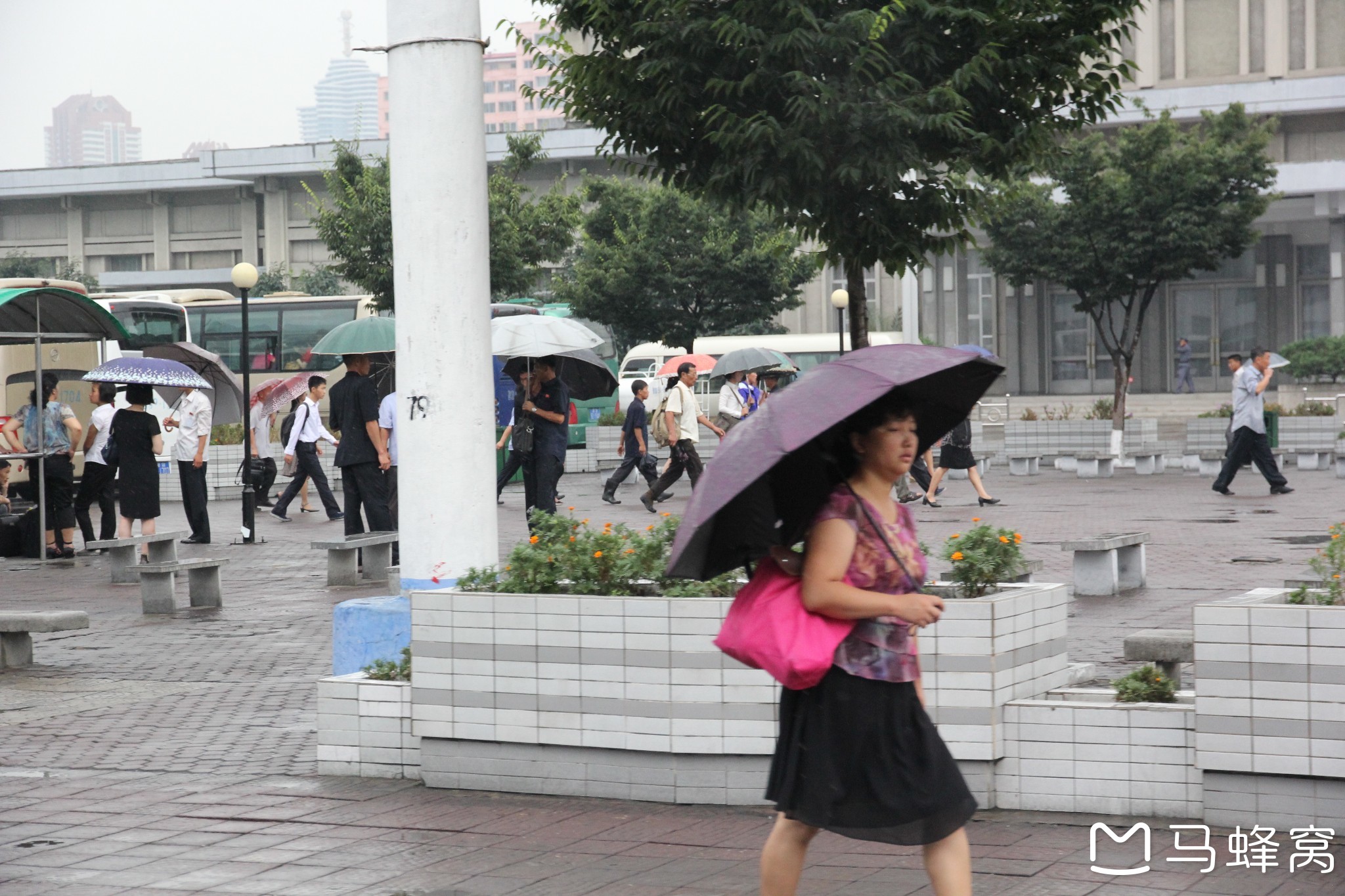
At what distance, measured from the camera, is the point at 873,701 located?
366 cm

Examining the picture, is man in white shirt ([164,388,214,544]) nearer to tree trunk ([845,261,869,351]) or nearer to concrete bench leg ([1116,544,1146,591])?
tree trunk ([845,261,869,351])

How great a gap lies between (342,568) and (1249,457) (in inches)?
465

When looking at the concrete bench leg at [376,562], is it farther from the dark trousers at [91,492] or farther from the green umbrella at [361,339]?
the dark trousers at [91,492]

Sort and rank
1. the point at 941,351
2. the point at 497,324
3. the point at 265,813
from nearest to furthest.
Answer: the point at 941,351 < the point at 265,813 < the point at 497,324

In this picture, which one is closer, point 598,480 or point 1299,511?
point 1299,511

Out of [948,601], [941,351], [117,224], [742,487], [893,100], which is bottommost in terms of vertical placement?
[948,601]

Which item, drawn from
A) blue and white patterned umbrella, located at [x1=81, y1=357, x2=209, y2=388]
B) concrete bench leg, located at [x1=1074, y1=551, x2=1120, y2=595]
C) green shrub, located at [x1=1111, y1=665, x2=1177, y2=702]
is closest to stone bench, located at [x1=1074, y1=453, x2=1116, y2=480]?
concrete bench leg, located at [x1=1074, y1=551, x2=1120, y2=595]

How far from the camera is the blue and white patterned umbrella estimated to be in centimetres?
1562

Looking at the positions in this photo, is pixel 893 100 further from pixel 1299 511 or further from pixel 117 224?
pixel 117 224

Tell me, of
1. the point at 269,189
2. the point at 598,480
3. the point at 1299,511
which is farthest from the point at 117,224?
the point at 1299,511

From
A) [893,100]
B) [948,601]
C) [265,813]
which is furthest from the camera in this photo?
[893,100]

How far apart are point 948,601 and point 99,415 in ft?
45.9

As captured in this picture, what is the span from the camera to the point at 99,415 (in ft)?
56.3

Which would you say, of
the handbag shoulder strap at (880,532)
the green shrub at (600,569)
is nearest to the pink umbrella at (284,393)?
the green shrub at (600,569)
